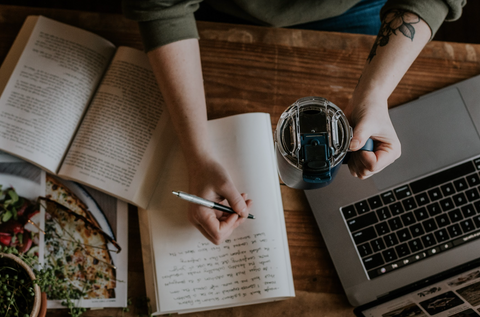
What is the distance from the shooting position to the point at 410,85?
2.75 ft

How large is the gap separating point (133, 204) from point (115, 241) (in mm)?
84

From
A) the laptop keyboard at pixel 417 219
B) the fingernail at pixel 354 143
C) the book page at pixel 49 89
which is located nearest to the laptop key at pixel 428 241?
the laptop keyboard at pixel 417 219

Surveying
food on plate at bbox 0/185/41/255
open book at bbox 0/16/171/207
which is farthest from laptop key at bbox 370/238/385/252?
food on plate at bbox 0/185/41/255

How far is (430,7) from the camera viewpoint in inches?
27.6

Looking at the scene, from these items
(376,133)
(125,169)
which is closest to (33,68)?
(125,169)

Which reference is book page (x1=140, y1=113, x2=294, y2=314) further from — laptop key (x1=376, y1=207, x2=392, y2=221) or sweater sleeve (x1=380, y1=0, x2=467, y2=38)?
sweater sleeve (x1=380, y1=0, x2=467, y2=38)

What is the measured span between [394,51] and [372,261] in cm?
41

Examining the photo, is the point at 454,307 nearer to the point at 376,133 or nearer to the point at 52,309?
the point at 376,133

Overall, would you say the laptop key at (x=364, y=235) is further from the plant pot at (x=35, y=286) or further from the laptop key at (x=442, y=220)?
the plant pot at (x=35, y=286)

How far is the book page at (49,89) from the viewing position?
30.0 inches

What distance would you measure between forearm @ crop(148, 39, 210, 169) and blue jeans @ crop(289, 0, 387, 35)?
362 millimetres

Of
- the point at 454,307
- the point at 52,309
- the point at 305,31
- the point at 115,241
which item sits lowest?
the point at 454,307

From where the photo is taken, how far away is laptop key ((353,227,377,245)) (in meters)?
0.74

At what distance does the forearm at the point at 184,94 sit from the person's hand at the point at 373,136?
0.95 ft
